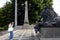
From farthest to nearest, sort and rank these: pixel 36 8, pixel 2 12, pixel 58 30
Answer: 1. pixel 2 12
2. pixel 36 8
3. pixel 58 30

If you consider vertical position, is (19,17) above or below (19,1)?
below

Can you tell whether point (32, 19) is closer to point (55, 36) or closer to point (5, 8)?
point (5, 8)

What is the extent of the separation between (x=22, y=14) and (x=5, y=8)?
6794 mm

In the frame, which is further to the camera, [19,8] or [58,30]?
[19,8]

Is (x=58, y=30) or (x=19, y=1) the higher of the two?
(x=19, y=1)

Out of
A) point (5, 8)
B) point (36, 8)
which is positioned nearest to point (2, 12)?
point (5, 8)

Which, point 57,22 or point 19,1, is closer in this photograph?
point 57,22

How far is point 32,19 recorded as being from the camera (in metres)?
57.9

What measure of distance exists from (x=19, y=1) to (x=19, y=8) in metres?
2.03

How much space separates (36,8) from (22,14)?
4.03m

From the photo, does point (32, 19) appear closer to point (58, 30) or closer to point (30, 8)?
point (30, 8)

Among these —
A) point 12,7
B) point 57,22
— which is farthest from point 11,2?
point 57,22

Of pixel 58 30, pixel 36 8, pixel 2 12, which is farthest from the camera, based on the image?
pixel 2 12

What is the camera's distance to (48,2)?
62.2 meters
